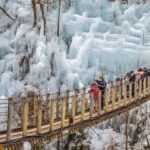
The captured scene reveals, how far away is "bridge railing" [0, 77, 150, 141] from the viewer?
12.7 metres

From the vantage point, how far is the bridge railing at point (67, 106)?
12656 mm

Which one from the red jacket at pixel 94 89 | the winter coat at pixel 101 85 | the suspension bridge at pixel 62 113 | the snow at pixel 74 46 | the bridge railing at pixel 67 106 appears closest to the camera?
the suspension bridge at pixel 62 113

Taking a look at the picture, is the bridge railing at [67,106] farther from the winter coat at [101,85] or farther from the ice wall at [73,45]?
the ice wall at [73,45]

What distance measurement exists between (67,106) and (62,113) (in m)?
1.51

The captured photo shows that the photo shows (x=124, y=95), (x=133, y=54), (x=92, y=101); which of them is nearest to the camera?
(x=92, y=101)

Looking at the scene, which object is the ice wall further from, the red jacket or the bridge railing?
the red jacket

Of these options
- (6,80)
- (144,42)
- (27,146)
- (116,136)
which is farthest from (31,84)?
(144,42)

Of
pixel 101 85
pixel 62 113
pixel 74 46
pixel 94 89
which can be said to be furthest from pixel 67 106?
pixel 74 46

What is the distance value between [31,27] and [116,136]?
618cm

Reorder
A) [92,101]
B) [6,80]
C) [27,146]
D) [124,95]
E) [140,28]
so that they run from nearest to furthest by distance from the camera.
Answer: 1. [92,101]
2. [124,95]
3. [27,146]
4. [6,80]
5. [140,28]

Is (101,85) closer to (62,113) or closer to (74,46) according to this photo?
(62,113)

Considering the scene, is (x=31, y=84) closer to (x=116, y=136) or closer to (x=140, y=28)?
(x=116, y=136)

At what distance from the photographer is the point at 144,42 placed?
81.6ft

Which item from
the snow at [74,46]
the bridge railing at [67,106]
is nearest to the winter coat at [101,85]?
the bridge railing at [67,106]
